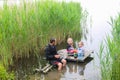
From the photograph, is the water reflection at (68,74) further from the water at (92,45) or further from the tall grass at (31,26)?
the tall grass at (31,26)

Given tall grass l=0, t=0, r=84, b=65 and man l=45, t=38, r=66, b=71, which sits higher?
tall grass l=0, t=0, r=84, b=65

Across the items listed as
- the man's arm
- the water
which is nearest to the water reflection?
the water

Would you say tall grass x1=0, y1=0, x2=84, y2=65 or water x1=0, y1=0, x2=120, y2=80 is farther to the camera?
tall grass x1=0, y1=0, x2=84, y2=65

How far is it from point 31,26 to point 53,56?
137 cm

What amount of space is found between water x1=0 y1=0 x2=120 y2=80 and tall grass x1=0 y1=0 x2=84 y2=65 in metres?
0.94

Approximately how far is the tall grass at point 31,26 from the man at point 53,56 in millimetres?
840

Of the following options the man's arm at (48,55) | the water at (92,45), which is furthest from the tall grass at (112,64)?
the man's arm at (48,55)

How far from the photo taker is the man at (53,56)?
786 cm

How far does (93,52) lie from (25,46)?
93.7 inches

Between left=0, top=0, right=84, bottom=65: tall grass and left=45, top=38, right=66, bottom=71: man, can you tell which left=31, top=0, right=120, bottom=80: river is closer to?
left=45, top=38, right=66, bottom=71: man

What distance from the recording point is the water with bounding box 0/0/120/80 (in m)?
7.22

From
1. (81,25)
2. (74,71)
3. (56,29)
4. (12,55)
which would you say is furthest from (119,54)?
(81,25)

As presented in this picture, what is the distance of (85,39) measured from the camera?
11664 mm

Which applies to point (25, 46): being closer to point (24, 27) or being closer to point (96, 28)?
point (24, 27)
